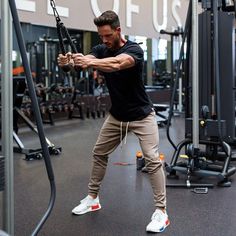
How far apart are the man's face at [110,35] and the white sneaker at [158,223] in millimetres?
1179

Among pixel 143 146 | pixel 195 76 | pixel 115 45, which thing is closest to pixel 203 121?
pixel 195 76

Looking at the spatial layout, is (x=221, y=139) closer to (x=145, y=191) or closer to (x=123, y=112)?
(x=145, y=191)

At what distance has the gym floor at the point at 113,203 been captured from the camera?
289cm

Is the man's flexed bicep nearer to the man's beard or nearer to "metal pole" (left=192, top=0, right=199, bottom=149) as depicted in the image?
the man's beard

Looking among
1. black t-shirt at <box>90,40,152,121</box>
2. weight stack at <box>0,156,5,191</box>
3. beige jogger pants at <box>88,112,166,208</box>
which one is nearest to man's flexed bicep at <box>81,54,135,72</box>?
black t-shirt at <box>90,40,152,121</box>

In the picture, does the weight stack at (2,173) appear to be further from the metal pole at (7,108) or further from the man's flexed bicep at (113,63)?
the man's flexed bicep at (113,63)

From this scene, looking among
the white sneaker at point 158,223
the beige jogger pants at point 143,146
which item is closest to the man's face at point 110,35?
the beige jogger pants at point 143,146

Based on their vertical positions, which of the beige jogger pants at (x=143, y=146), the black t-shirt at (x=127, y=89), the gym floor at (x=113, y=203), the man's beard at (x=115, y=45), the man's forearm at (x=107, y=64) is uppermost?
the man's beard at (x=115, y=45)

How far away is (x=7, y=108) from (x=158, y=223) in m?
1.43

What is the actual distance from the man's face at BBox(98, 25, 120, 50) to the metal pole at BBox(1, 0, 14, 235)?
948 millimetres

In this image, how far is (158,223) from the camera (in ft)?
9.25

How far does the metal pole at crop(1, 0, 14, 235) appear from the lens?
185 cm

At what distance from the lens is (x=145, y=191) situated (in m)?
3.83

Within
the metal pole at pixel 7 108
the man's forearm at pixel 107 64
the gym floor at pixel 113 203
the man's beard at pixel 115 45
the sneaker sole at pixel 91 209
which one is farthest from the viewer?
the sneaker sole at pixel 91 209
